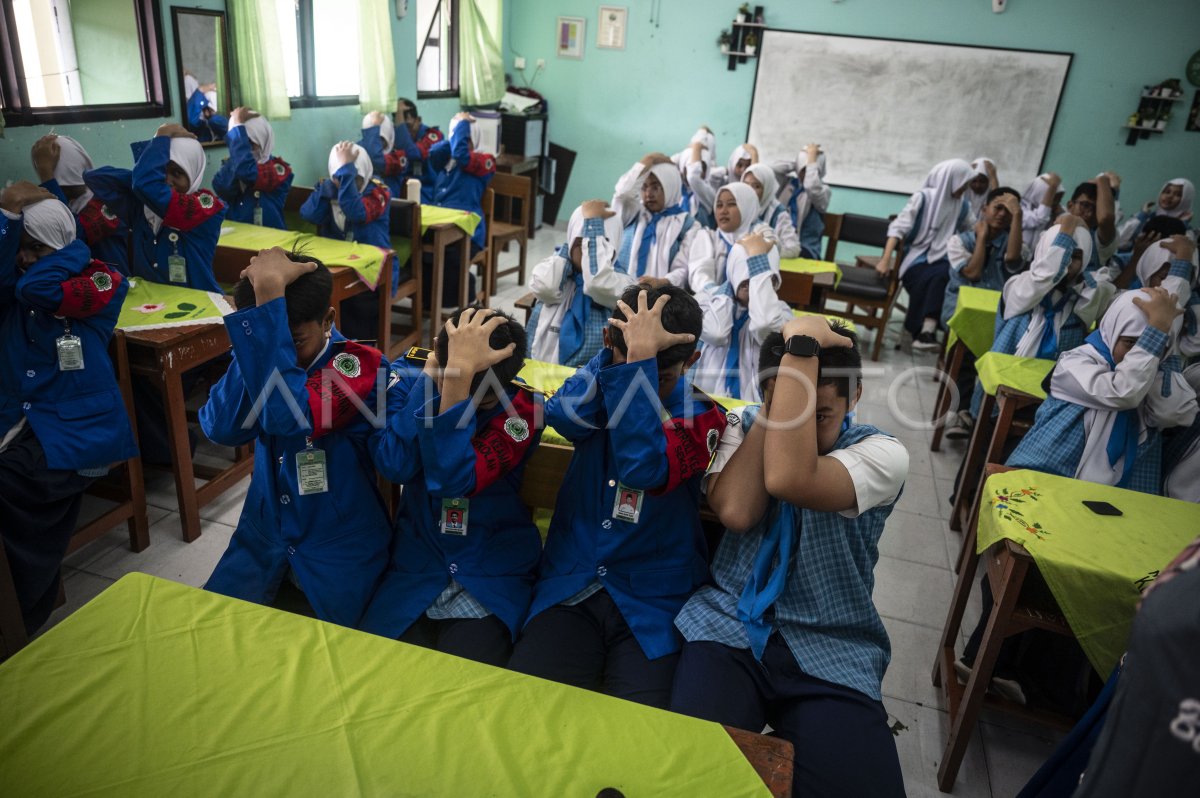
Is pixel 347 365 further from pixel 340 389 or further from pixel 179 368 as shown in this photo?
pixel 179 368

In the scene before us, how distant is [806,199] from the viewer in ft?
18.9

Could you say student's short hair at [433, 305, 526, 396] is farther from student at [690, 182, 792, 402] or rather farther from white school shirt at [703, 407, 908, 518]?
student at [690, 182, 792, 402]

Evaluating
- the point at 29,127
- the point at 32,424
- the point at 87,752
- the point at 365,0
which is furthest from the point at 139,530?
the point at 365,0

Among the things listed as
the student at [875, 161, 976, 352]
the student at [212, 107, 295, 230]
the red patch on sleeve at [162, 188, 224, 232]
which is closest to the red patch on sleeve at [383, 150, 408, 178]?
the student at [212, 107, 295, 230]

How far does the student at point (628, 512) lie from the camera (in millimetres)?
1435

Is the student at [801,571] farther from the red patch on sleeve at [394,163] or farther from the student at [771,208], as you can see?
the red patch on sleeve at [394,163]

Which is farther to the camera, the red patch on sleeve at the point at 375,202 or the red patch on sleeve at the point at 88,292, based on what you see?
the red patch on sleeve at the point at 375,202

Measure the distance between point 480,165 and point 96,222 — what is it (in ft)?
10.1

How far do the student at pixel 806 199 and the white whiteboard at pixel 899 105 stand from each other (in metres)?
1.70

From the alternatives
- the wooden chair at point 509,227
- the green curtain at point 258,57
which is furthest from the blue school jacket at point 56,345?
the wooden chair at point 509,227

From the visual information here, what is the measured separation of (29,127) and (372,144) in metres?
2.18

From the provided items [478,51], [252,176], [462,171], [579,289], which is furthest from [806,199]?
[252,176]

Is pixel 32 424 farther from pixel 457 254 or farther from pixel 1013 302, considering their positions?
pixel 1013 302

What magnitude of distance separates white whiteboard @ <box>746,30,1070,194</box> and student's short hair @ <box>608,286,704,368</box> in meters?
6.64
